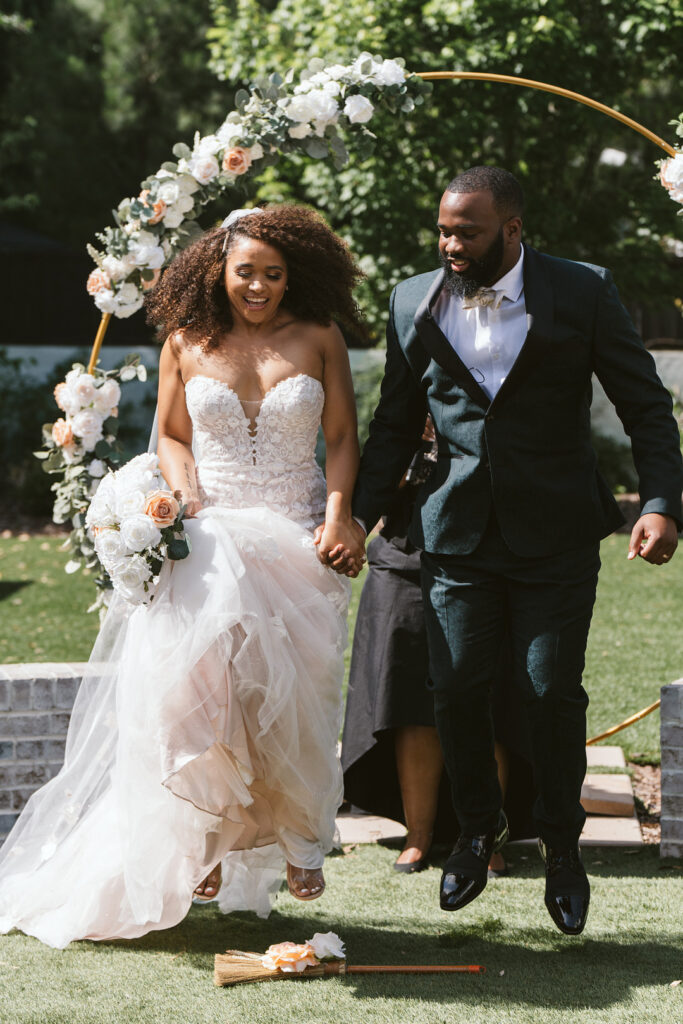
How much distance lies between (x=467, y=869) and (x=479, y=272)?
1789mm

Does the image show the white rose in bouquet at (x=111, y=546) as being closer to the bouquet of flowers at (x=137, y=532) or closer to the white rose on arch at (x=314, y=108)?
the bouquet of flowers at (x=137, y=532)

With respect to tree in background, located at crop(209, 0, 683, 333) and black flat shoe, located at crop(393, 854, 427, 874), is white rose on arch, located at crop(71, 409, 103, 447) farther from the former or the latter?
tree in background, located at crop(209, 0, 683, 333)

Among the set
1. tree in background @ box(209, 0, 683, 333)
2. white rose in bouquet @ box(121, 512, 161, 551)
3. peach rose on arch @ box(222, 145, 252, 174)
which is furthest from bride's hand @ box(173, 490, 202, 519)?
tree in background @ box(209, 0, 683, 333)

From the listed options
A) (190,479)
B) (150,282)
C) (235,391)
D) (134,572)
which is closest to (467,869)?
(134,572)

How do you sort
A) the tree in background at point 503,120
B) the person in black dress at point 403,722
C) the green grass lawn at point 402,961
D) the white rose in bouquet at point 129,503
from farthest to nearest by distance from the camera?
the tree in background at point 503,120, the person in black dress at point 403,722, the white rose in bouquet at point 129,503, the green grass lawn at point 402,961

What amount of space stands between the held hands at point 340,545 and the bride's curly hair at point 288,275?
0.73 m

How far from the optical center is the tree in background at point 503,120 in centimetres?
1161

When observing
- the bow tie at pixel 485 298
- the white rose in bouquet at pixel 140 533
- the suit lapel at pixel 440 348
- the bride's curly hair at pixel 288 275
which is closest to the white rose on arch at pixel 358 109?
the bride's curly hair at pixel 288 275

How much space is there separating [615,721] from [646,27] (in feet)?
24.6

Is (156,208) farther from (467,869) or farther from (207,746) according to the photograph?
(467,869)

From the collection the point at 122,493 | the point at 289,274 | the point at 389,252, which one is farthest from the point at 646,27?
the point at 122,493

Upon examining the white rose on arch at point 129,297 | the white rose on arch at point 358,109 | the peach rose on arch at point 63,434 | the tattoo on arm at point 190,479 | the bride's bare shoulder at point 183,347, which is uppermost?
the white rose on arch at point 358,109

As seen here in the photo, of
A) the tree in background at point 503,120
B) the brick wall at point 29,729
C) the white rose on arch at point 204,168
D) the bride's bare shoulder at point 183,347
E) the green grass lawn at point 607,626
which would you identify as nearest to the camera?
the bride's bare shoulder at point 183,347

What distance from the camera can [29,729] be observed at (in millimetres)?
4723
